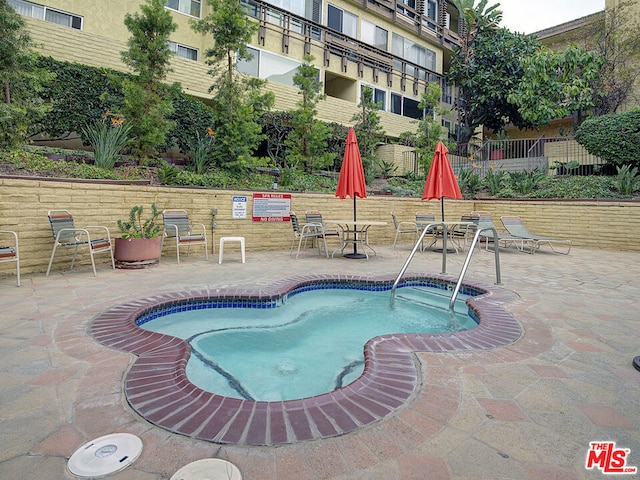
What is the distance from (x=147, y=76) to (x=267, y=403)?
8289 mm

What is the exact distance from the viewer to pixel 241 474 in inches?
49.4

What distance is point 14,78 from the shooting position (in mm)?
6391

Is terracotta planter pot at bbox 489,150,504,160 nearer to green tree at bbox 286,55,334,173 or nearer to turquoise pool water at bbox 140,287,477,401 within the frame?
green tree at bbox 286,55,334,173

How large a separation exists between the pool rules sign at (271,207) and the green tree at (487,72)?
1555 centimetres

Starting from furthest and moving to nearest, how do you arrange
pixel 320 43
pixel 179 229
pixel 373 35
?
pixel 373 35, pixel 320 43, pixel 179 229

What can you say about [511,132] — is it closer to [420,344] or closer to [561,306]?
[561,306]

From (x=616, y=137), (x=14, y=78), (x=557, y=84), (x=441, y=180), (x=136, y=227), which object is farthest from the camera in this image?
(x=557, y=84)

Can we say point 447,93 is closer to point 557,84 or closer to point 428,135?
point 557,84

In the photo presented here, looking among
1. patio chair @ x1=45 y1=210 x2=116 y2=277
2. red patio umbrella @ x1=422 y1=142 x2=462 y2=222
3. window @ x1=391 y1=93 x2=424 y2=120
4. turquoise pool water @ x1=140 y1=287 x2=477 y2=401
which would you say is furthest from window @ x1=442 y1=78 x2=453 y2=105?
patio chair @ x1=45 y1=210 x2=116 y2=277

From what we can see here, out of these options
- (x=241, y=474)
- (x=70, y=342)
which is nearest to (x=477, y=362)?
(x=241, y=474)

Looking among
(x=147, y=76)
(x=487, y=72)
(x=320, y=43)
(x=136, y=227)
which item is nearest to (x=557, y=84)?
(x=487, y=72)

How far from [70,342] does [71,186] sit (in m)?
4.16

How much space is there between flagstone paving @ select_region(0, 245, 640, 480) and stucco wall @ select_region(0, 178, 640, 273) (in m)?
2.04

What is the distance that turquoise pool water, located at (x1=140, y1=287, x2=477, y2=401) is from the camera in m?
2.46
